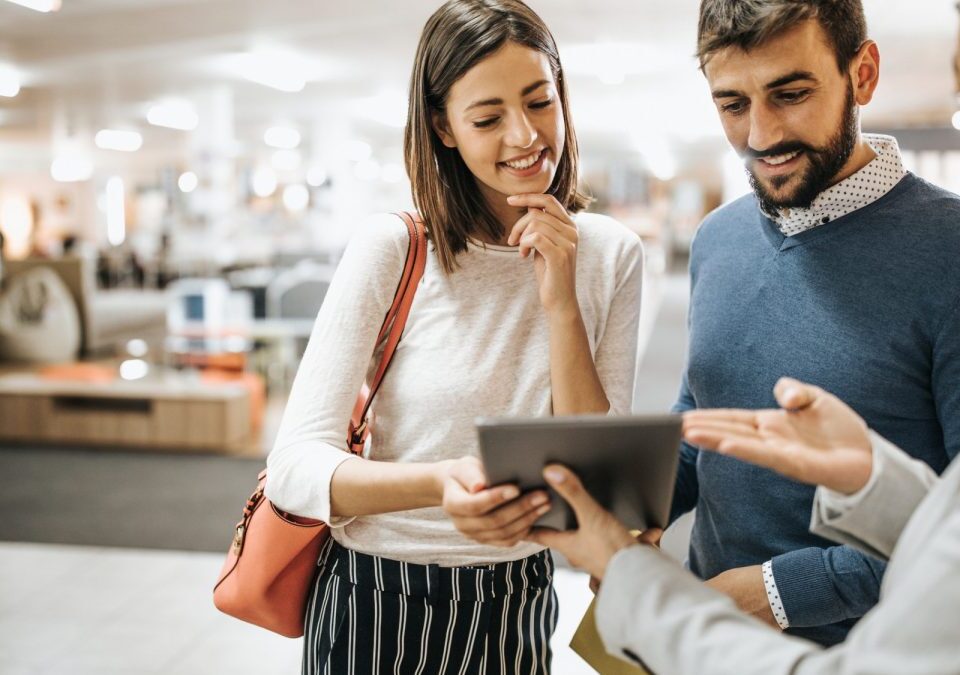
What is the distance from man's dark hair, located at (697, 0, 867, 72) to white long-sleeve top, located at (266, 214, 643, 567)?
387 mm

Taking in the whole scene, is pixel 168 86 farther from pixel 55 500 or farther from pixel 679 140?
pixel 679 140

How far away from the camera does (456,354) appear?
4.42 feet

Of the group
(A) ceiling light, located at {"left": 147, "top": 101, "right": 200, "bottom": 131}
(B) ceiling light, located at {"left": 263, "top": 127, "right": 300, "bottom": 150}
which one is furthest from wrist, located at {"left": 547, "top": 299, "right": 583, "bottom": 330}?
(B) ceiling light, located at {"left": 263, "top": 127, "right": 300, "bottom": 150}

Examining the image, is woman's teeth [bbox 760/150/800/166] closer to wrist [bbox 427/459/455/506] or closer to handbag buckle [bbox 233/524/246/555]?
wrist [bbox 427/459/455/506]

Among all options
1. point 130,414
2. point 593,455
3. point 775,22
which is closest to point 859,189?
point 775,22

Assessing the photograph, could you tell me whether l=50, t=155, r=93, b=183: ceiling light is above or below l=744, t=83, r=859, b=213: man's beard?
above

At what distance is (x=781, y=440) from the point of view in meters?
0.96

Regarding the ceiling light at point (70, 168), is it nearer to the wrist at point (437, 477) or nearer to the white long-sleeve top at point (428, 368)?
the white long-sleeve top at point (428, 368)

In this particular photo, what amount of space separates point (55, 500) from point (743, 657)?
5408 mm

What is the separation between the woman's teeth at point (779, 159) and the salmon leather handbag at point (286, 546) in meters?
0.57

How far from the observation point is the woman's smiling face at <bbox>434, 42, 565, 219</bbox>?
133 cm

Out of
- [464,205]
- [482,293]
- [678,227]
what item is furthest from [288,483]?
[678,227]

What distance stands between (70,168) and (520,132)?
25727 mm

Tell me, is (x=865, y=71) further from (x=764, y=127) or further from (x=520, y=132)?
(x=520, y=132)
